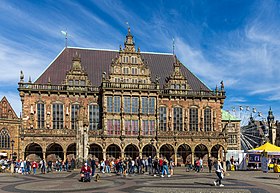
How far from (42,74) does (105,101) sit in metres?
9.83

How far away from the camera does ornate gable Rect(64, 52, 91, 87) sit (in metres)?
45.9

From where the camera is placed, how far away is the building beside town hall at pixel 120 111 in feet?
143

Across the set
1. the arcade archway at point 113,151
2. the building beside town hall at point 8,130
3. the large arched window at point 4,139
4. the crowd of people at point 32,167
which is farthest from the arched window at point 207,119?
the large arched window at point 4,139

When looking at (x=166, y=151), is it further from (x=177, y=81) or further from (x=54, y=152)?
(x=54, y=152)

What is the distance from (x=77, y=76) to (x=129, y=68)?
282 inches

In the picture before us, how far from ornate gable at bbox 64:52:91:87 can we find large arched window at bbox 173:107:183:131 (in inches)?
504

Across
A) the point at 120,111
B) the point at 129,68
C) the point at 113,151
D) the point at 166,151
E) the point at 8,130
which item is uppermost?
the point at 129,68

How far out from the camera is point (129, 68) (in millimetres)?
46562

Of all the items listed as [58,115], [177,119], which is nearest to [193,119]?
[177,119]

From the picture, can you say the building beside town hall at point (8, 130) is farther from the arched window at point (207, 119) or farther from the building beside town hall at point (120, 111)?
the arched window at point (207, 119)

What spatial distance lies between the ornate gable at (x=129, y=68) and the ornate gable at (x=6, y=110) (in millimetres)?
22499

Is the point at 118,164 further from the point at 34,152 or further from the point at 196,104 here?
the point at 196,104

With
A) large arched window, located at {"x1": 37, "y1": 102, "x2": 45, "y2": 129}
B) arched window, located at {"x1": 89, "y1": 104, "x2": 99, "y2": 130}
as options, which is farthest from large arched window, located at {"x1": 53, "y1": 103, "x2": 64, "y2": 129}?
arched window, located at {"x1": 89, "y1": 104, "x2": 99, "y2": 130}

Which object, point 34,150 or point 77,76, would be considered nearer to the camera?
point 34,150
